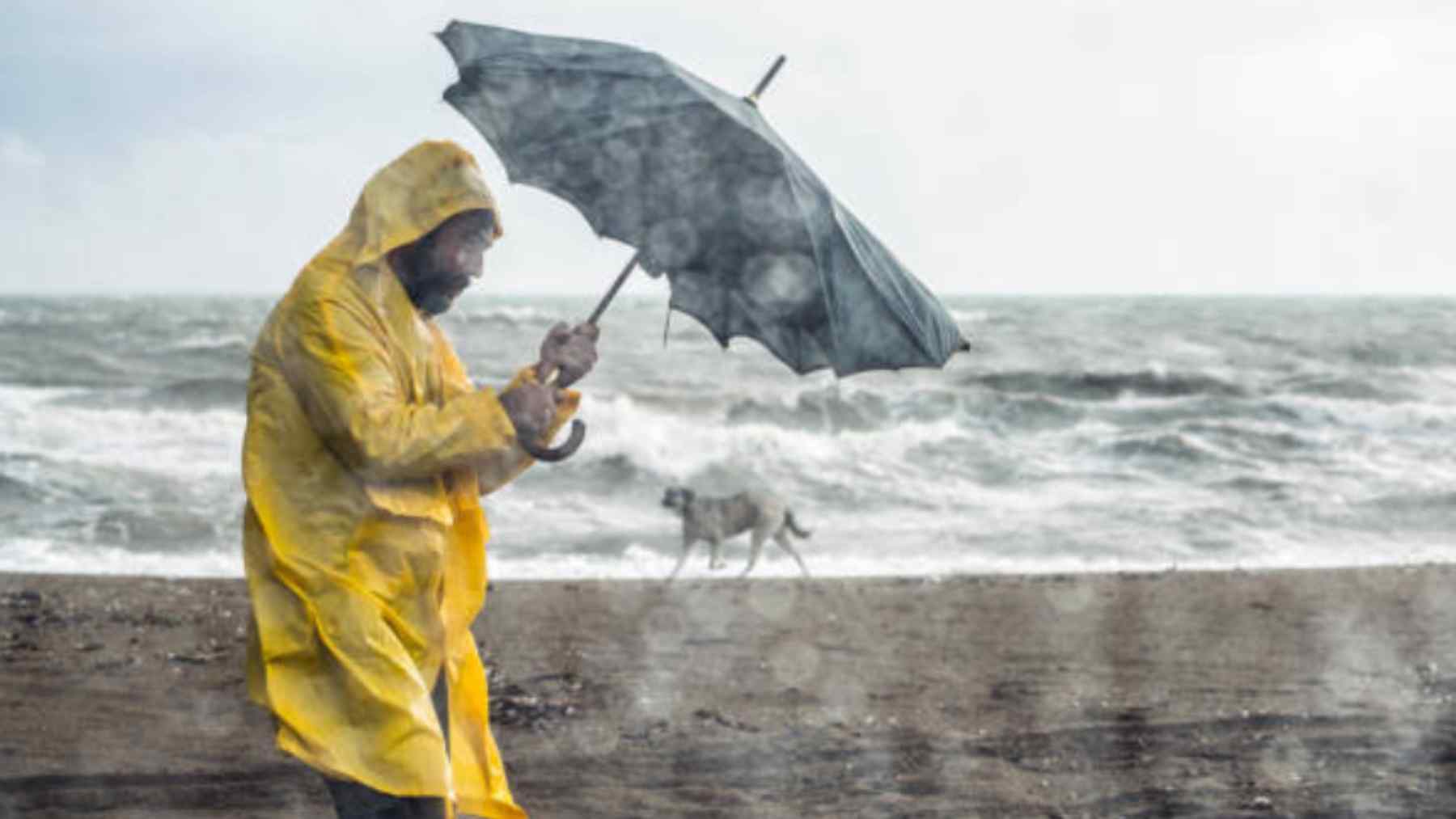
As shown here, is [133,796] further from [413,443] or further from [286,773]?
[413,443]

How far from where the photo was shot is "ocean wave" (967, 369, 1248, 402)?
2645cm

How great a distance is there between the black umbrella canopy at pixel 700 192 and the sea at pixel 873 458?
0.65ft

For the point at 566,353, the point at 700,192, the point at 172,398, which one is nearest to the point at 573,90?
the point at 700,192

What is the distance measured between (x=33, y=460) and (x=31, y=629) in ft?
27.5

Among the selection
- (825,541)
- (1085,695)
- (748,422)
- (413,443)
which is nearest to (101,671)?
(1085,695)

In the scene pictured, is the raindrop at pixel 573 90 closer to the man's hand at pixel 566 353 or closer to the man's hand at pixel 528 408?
the man's hand at pixel 566 353

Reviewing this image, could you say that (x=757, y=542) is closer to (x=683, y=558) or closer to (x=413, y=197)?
(x=683, y=558)

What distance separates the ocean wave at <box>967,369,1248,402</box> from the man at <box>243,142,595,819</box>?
23.5 meters

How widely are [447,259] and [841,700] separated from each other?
4.25 m

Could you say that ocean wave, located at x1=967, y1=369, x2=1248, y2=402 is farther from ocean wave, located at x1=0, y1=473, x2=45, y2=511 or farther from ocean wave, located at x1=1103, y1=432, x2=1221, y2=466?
ocean wave, located at x1=0, y1=473, x2=45, y2=511

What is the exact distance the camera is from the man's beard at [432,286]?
272 cm

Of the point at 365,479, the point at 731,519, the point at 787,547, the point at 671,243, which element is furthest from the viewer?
the point at 787,547

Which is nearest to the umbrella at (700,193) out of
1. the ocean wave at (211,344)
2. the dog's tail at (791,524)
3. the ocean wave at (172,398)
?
the dog's tail at (791,524)

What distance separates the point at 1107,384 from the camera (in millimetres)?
27422
